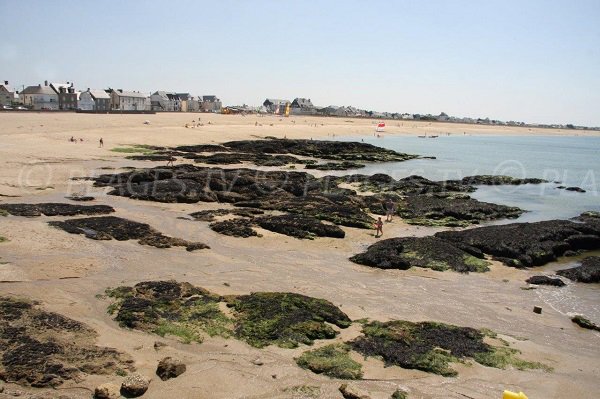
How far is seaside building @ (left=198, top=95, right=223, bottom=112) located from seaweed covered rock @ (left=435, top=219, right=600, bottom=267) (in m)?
143

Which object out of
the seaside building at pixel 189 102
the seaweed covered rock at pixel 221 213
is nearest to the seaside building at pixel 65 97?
the seaside building at pixel 189 102

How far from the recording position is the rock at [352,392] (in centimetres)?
688

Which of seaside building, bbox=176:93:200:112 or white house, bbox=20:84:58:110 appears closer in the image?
white house, bbox=20:84:58:110

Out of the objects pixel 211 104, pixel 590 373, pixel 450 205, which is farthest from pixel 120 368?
pixel 211 104

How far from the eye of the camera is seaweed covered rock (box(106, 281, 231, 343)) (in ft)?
28.4

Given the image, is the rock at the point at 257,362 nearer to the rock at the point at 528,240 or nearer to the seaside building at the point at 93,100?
the rock at the point at 528,240

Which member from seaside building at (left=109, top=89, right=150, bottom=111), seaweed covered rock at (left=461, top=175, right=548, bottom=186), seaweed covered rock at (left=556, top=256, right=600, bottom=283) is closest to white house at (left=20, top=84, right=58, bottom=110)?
seaside building at (left=109, top=89, right=150, bottom=111)

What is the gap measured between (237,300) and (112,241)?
5779mm

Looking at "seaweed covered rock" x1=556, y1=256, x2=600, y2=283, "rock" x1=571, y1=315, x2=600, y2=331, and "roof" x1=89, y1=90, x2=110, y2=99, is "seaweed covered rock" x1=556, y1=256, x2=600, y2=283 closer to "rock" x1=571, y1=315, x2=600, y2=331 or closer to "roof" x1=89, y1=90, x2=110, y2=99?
"rock" x1=571, y1=315, x2=600, y2=331

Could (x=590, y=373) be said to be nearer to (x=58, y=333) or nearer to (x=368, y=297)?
Answer: (x=368, y=297)

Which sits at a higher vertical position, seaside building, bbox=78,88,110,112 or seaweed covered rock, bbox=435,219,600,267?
seaside building, bbox=78,88,110,112

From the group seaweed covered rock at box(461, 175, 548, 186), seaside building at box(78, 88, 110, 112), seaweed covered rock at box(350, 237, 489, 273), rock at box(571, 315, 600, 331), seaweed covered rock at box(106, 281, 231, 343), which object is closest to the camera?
seaweed covered rock at box(106, 281, 231, 343)

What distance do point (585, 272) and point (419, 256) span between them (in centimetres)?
511

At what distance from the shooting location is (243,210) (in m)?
19.4
